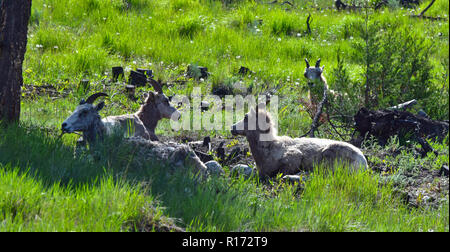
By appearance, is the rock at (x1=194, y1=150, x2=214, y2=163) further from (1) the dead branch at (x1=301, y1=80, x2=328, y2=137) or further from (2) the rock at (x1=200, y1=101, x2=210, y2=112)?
(2) the rock at (x1=200, y1=101, x2=210, y2=112)

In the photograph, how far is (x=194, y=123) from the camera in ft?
35.3

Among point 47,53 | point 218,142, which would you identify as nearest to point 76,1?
point 47,53

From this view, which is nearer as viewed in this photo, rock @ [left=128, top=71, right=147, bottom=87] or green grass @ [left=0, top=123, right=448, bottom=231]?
green grass @ [left=0, top=123, right=448, bottom=231]

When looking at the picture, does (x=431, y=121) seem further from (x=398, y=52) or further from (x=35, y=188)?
(x=35, y=188)

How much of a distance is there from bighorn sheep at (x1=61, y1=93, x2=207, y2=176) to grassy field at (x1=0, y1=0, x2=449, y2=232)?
0.31m

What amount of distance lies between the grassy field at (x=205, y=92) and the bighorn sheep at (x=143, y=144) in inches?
12.2

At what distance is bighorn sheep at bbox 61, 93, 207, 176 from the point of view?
23.4 feet

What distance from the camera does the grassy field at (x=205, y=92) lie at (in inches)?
213

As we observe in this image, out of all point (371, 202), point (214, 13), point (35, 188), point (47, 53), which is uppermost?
point (214, 13)

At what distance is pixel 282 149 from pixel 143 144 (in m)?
2.48

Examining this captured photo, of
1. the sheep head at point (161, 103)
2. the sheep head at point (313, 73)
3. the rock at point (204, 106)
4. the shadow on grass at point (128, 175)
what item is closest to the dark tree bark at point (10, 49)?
the shadow on grass at point (128, 175)

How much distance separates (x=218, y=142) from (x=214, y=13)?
883 cm

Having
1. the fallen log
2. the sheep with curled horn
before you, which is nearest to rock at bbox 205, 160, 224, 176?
the sheep with curled horn

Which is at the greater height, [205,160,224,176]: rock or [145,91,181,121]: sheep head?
[145,91,181,121]: sheep head
